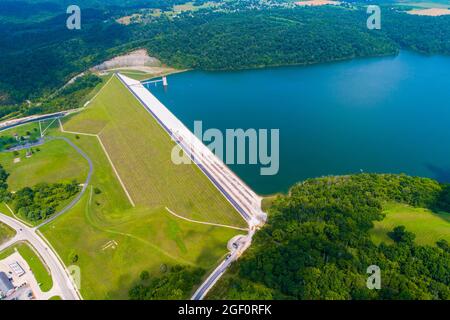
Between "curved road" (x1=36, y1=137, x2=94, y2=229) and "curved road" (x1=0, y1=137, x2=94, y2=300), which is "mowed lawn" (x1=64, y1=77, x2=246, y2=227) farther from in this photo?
"curved road" (x1=0, y1=137, x2=94, y2=300)

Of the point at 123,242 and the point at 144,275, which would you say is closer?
the point at 144,275

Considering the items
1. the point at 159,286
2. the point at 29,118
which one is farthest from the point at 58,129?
the point at 159,286

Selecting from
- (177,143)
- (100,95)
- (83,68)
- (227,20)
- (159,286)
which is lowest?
(159,286)

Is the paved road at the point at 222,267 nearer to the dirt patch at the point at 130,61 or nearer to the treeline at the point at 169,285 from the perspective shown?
the treeline at the point at 169,285

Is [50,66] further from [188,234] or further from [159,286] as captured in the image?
[159,286]

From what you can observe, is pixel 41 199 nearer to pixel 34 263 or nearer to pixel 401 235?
pixel 34 263

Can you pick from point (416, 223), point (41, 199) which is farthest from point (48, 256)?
point (416, 223)
